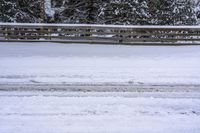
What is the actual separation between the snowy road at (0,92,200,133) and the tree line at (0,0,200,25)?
16.1 m

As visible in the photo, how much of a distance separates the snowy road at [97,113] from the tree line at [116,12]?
52.8ft

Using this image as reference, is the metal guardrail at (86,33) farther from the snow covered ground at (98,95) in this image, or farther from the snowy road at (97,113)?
the snowy road at (97,113)

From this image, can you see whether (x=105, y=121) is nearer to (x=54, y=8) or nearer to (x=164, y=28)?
(x=164, y=28)

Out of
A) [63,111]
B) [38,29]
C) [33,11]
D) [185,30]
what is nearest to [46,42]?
[38,29]

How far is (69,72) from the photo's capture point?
35.2ft

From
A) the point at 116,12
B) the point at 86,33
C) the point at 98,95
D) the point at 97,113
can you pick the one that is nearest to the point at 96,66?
the point at 98,95

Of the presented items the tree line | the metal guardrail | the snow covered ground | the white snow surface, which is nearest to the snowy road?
the snow covered ground

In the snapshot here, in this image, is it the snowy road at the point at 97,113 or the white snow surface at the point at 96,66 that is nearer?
the snowy road at the point at 97,113

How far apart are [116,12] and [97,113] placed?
17619 millimetres

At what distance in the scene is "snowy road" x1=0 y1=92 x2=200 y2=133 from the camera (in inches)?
223

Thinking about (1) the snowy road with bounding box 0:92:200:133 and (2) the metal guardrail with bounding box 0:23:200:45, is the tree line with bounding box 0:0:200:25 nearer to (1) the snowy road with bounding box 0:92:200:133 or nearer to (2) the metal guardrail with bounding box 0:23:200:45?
(2) the metal guardrail with bounding box 0:23:200:45

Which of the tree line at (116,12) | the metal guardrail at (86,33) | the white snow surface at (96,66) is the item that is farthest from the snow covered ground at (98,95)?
the tree line at (116,12)

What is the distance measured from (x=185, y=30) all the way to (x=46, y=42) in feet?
28.8

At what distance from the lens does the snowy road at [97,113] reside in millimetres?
5664
